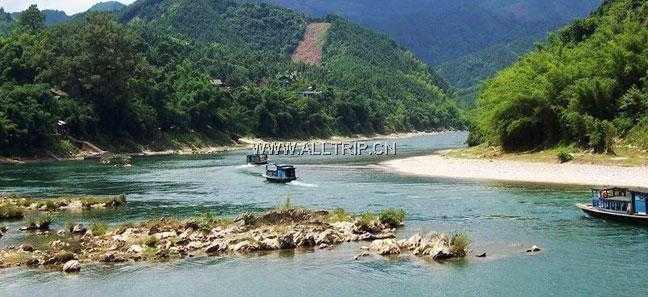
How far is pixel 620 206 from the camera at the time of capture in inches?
2416

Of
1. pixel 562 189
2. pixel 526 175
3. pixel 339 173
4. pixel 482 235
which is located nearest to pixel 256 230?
pixel 482 235

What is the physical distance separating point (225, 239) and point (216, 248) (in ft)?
6.39

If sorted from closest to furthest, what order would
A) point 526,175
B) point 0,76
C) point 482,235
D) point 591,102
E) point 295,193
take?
1. point 482,235
2. point 295,193
3. point 526,175
4. point 591,102
5. point 0,76

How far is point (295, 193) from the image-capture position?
88.2m

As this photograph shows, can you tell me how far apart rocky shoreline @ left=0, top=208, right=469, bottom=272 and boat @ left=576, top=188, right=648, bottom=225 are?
1542cm

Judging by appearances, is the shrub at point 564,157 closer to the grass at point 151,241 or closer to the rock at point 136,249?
the grass at point 151,241

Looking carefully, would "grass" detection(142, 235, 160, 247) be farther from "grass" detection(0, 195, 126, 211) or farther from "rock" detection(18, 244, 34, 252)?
"grass" detection(0, 195, 126, 211)

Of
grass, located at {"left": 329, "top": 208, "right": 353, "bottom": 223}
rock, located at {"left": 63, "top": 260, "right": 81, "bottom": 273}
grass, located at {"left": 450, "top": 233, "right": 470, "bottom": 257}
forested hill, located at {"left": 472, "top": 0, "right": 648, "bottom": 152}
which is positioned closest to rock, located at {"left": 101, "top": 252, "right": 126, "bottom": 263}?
rock, located at {"left": 63, "top": 260, "right": 81, "bottom": 273}

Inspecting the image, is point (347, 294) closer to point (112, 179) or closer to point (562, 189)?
point (562, 189)

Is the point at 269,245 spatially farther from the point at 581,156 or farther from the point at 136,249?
the point at 581,156

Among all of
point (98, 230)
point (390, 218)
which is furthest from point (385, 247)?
point (98, 230)

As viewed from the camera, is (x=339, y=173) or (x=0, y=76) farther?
(x=0, y=76)

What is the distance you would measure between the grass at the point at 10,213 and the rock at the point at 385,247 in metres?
35.9

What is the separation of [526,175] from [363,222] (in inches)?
1768
